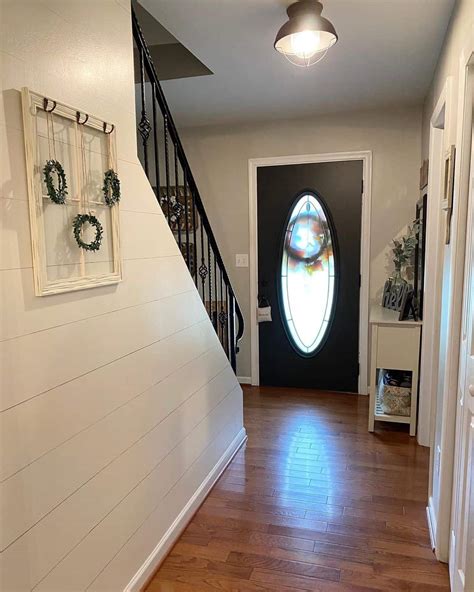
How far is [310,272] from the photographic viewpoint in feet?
13.4

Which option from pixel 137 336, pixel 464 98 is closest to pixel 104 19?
pixel 137 336

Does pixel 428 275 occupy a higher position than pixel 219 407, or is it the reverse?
pixel 428 275

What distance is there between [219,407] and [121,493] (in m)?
1.10

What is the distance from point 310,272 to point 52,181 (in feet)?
9.89

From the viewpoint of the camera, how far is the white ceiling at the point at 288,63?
214cm

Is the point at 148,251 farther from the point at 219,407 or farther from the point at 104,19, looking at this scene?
the point at 219,407

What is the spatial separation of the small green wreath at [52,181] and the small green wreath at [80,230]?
92 mm

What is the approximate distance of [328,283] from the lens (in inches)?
159

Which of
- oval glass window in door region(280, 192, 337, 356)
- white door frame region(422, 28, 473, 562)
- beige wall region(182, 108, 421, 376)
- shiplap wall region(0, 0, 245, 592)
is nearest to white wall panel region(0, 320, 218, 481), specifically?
shiplap wall region(0, 0, 245, 592)

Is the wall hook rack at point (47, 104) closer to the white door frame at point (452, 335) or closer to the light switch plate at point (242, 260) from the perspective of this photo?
the white door frame at point (452, 335)

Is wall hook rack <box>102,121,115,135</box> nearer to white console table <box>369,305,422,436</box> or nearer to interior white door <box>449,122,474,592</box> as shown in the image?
interior white door <box>449,122,474,592</box>

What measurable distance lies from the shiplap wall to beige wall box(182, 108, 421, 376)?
2033 mm

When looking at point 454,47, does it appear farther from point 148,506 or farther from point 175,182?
point 148,506

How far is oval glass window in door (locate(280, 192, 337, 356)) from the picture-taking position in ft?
13.2
